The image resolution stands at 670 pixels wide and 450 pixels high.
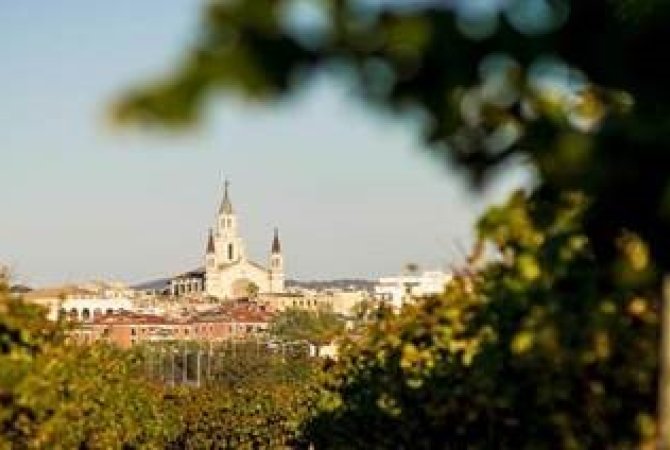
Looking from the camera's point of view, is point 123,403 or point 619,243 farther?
point 123,403

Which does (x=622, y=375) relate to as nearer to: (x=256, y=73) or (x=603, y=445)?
(x=603, y=445)

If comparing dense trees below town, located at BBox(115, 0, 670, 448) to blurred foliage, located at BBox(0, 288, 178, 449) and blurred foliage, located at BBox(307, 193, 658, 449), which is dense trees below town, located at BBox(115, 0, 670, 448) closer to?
blurred foliage, located at BBox(307, 193, 658, 449)

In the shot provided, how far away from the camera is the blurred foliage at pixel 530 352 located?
24.2 feet

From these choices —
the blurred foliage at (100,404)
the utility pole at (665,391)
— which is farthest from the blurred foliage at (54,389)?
the utility pole at (665,391)

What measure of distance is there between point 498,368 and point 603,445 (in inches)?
72.5

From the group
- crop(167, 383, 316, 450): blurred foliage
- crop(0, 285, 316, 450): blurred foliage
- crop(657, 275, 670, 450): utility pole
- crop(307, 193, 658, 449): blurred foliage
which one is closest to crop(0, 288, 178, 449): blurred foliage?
crop(0, 285, 316, 450): blurred foliage

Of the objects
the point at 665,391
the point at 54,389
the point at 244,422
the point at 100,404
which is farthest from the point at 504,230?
the point at 244,422

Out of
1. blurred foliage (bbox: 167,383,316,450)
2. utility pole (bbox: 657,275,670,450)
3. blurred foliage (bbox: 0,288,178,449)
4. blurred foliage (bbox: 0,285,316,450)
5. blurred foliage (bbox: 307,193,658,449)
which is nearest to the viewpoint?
A: utility pole (bbox: 657,275,670,450)

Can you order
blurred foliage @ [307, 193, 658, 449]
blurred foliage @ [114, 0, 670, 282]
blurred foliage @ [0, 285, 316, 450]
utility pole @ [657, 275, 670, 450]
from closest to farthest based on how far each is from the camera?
blurred foliage @ [114, 0, 670, 282]
utility pole @ [657, 275, 670, 450]
blurred foliage @ [307, 193, 658, 449]
blurred foliage @ [0, 285, 316, 450]

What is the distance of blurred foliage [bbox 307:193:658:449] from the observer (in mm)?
7376

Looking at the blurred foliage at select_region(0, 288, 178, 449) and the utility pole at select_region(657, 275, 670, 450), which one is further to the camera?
the blurred foliage at select_region(0, 288, 178, 449)

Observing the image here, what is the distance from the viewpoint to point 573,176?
2.92 meters

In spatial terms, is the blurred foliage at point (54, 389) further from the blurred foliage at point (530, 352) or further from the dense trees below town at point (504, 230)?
the blurred foliage at point (530, 352)

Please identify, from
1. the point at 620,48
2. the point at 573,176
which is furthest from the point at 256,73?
the point at 620,48
